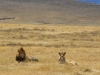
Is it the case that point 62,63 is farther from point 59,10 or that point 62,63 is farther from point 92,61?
point 59,10

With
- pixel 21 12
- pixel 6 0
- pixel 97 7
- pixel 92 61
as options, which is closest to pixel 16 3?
pixel 6 0

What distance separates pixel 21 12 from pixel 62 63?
87.3 metres

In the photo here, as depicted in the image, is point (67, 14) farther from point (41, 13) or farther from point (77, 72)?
point (77, 72)

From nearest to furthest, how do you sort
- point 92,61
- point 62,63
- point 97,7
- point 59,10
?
point 62,63
point 92,61
point 59,10
point 97,7

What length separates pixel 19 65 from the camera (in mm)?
18281

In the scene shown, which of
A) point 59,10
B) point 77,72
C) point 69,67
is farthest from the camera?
point 59,10

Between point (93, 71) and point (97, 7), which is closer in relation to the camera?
point (93, 71)

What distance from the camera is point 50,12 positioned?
108 m

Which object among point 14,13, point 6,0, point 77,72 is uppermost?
point 6,0

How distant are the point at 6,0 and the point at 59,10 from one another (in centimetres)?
2088

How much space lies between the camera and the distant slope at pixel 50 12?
92875 mm

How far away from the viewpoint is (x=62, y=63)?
1920cm

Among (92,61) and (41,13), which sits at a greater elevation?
(41,13)

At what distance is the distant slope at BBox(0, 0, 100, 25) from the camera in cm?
9288
